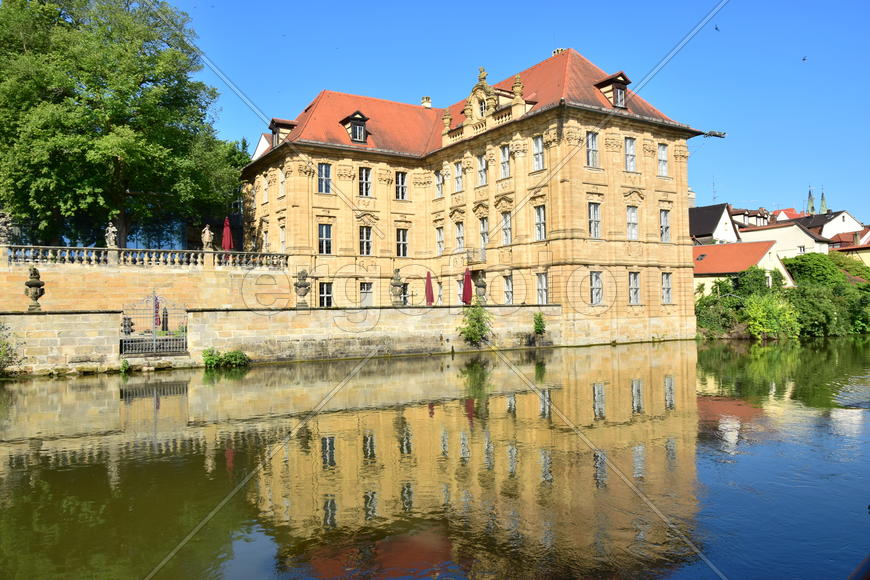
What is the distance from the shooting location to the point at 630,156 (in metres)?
33.9

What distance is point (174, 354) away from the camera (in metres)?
22.1

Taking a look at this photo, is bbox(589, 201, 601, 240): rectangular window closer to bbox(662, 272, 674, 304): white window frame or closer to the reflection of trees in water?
bbox(662, 272, 674, 304): white window frame

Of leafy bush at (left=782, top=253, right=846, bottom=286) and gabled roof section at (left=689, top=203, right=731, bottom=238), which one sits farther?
gabled roof section at (left=689, top=203, right=731, bottom=238)

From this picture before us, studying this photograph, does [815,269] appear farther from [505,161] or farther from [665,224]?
[505,161]

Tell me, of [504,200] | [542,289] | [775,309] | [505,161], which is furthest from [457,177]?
[775,309]

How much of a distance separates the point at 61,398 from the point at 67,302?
47.0 ft

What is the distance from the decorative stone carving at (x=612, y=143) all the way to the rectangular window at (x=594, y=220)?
9.97ft

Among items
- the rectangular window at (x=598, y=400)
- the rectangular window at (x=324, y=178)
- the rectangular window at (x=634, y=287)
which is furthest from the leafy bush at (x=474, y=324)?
the rectangular window at (x=324, y=178)

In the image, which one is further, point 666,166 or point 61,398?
point 666,166

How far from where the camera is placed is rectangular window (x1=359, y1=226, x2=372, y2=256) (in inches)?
1550

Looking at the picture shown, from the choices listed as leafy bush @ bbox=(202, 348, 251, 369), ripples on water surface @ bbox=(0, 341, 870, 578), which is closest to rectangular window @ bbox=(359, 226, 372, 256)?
leafy bush @ bbox=(202, 348, 251, 369)

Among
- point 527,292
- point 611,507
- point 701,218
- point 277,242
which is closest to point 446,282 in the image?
point 527,292

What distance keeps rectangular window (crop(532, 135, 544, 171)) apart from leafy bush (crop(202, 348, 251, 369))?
59.3 feet

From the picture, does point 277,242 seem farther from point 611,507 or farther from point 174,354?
point 611,507
